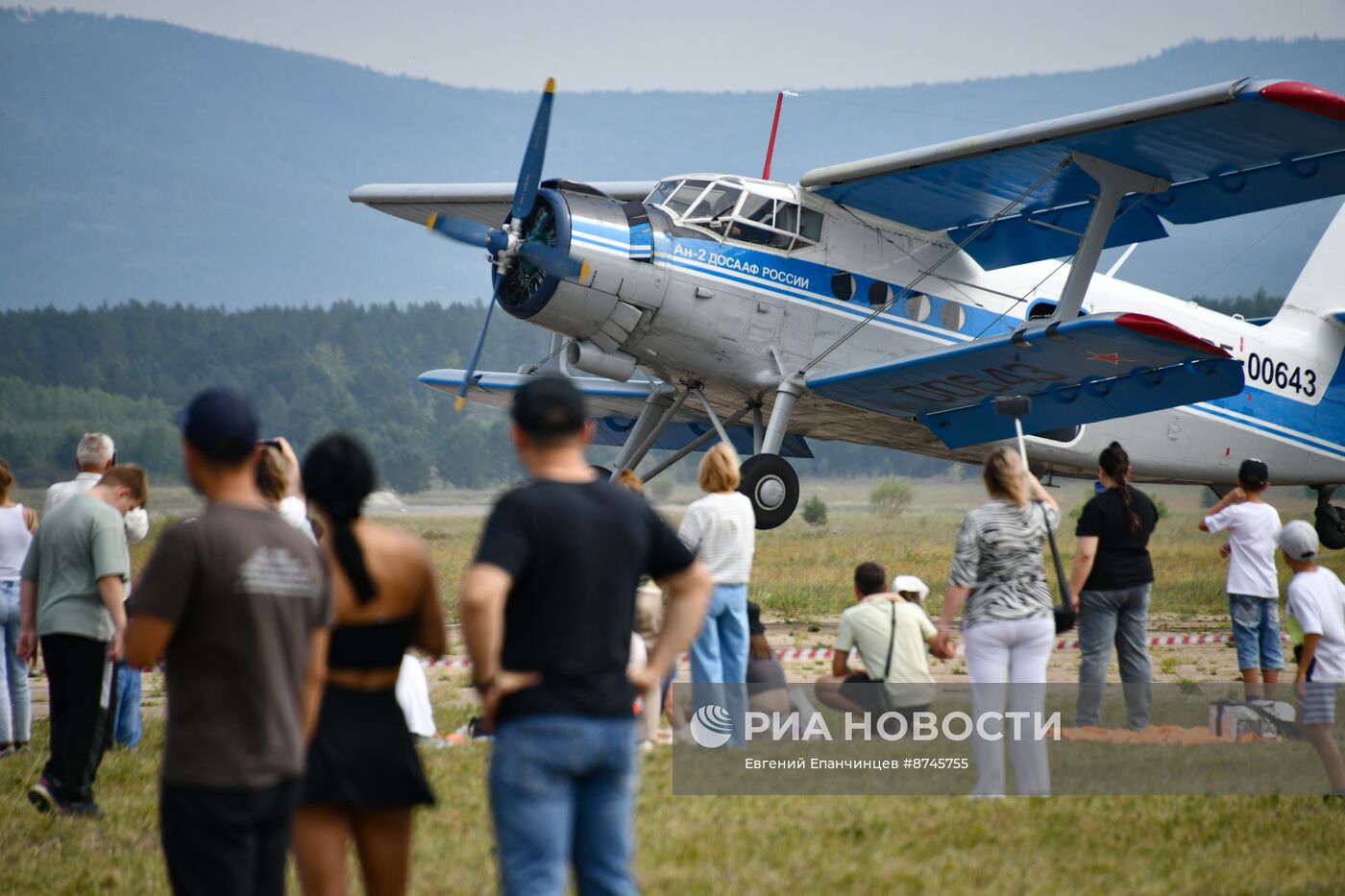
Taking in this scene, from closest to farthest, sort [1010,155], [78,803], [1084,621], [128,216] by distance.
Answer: [78,803] → [1084,621] → [1010,155] → [128,216]

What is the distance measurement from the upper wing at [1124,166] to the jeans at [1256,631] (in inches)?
178

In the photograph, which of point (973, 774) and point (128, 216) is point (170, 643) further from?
point (128, 216)

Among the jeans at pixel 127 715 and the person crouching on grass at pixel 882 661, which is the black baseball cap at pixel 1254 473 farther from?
the jeans at pixel 127 715

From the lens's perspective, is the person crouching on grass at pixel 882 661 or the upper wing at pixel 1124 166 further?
the upper wing at pixel 1124 166

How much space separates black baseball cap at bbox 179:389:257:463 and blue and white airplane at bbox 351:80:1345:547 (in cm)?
936

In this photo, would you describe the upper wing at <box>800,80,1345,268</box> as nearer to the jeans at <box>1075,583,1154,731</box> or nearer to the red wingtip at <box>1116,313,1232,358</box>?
the red wingtip at <box>1116,313,1232,358</box>

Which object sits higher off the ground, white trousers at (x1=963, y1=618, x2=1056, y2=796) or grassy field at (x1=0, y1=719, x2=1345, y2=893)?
white trousers at (x1=963, y1=618, x2=1056, y2=796)

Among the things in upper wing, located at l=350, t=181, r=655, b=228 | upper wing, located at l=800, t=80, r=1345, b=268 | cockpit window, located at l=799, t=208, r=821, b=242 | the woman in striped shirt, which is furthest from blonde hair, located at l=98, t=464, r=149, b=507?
upper wing, located at l=350, t=181, r=655, b=228

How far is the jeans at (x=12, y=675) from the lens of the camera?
24.2ft

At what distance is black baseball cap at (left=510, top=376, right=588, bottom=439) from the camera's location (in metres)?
3.66

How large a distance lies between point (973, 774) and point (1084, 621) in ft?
5.28

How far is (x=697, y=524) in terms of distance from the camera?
701 cm

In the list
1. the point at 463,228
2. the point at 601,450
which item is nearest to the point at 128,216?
the point at 601,450

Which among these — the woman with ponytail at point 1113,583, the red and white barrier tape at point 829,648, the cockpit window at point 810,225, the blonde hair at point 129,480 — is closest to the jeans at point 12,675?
the blonde hair at point 129,480
